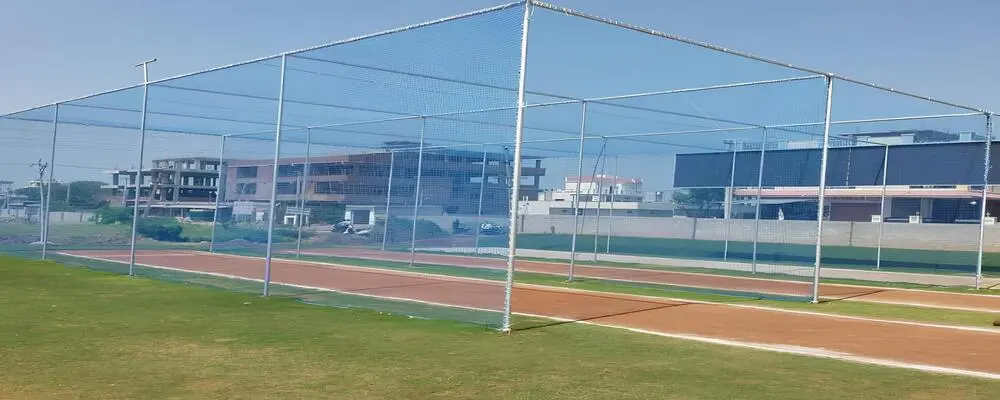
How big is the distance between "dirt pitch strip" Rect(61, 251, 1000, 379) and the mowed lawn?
531 mm

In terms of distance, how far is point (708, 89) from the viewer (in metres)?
12.1

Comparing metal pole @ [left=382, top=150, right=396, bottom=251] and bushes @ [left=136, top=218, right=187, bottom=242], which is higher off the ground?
metal pole @ [left=382, top=150, right=396, bottom=251]

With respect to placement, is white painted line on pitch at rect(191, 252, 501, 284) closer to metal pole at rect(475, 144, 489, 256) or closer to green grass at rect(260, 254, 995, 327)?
green grass at rect(260, 254, 995, 327)

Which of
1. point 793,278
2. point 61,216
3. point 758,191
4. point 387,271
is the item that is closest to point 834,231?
point 758,191

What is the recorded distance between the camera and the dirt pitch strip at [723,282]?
11648 mm

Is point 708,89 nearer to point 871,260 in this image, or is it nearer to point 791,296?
point 791,296

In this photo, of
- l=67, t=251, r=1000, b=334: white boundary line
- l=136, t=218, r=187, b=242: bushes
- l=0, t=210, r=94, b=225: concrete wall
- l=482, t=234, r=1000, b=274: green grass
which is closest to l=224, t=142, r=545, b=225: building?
l=67, t=251, r=1000, b=334: white boundary line

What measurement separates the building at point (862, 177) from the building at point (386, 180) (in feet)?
14.4

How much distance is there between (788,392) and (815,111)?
8.93m

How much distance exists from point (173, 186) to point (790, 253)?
13257 millimetres

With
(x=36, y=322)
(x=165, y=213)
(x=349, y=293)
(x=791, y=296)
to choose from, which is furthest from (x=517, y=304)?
(x=165, y=213)

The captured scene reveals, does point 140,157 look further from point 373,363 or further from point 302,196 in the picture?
point 373,363

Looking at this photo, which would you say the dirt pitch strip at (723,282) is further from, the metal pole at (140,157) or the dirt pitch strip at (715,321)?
the metal pole at (140,157)

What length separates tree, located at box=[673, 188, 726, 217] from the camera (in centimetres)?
1853
